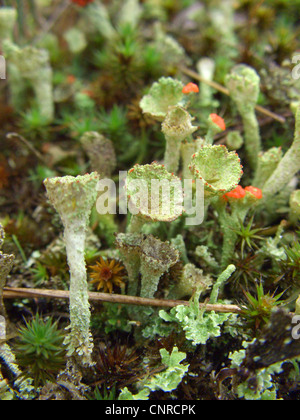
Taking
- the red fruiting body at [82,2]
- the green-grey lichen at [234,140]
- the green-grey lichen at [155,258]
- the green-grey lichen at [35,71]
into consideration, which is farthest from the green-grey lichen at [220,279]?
the red fruiting body at [82,2]

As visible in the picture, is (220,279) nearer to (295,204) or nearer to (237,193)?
(237,193)

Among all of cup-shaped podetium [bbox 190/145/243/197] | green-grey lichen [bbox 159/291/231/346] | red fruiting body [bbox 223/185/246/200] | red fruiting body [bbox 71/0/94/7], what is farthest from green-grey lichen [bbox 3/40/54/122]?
green-grey lichen [bbox 159/291/231/346]

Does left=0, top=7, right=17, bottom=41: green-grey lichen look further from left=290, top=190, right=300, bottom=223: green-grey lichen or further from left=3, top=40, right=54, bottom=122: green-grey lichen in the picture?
left=290, top=190, right=300, bottom=223: green-grey lichen

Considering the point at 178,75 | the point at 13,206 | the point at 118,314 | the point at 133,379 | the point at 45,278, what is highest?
the point at 178,75

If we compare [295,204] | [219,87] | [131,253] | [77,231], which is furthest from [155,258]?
[219,87]
